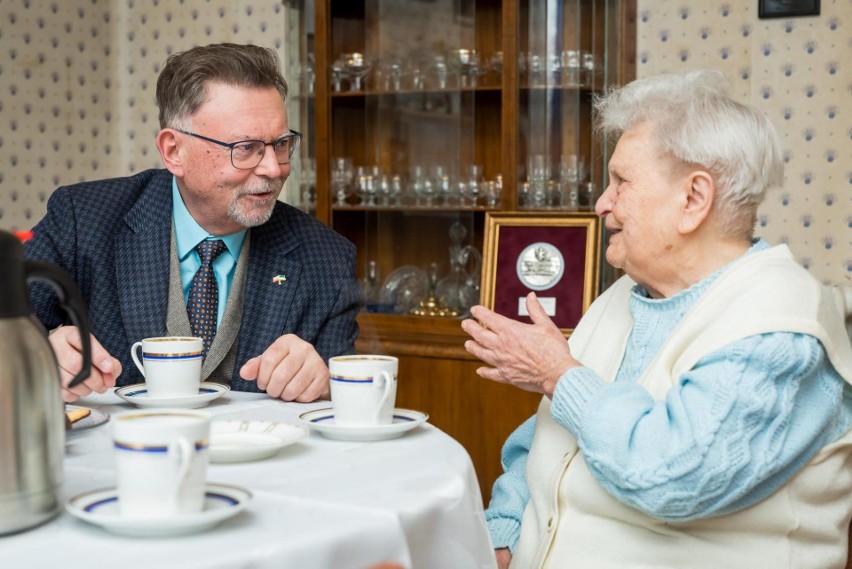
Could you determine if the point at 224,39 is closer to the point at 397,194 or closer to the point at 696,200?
the point at 397,194

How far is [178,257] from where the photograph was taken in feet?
7.20

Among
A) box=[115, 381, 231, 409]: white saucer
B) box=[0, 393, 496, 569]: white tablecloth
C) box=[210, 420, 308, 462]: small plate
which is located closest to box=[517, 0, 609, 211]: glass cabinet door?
box=[115, 381, 231, 409]: white saucer

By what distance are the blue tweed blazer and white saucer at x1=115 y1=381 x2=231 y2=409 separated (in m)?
0.42

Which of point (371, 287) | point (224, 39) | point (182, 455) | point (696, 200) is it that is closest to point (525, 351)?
point (696, 200)

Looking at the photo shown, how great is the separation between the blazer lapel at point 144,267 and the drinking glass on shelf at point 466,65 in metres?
1.83

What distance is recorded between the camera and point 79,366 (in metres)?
1.59

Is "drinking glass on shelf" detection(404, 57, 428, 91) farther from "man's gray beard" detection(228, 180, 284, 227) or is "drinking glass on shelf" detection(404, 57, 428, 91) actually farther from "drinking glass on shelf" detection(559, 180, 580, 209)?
"man's gray beard" detection(228, 180, 284, 227)

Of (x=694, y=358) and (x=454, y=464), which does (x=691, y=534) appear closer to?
(x=694, y=358)

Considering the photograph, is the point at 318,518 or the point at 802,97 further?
the point at 802,97

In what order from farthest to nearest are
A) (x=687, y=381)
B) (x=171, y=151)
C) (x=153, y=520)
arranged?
1. (x=171, y=151)
2. (x=687, y=381)
3. (x=153, y=520)

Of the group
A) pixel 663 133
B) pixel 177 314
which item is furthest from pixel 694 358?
pixel 177 314

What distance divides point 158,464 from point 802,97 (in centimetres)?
315

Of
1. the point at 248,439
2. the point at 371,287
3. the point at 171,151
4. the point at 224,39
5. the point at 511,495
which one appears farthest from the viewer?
the point at 224,39

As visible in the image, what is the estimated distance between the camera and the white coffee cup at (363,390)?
1.36 meters
